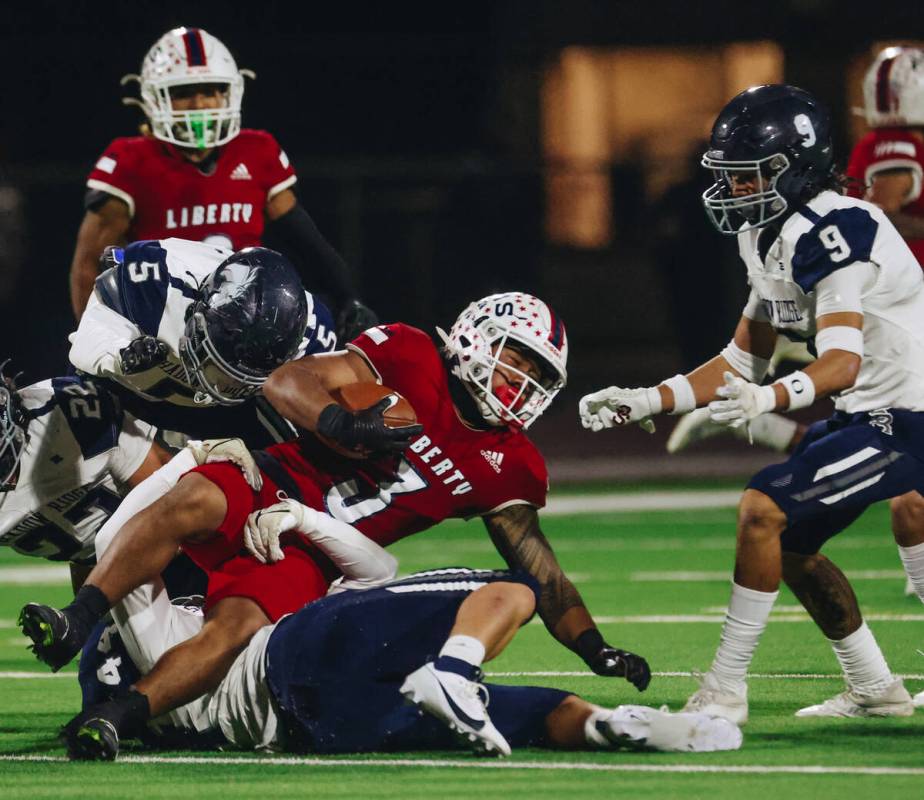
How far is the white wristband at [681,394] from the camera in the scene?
5.46 m

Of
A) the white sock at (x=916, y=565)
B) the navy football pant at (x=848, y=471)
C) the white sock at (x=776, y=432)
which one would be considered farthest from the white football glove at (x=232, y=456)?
the white sock at (x=776, y=432)

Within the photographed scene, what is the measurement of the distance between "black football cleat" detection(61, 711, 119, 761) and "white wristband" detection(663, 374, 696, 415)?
5.95ft

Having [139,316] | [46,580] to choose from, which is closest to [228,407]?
[139,316]

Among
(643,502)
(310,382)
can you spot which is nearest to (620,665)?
(310,382)

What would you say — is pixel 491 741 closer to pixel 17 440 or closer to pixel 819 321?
pixel 819 321

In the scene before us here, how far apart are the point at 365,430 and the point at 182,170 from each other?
3.05 m

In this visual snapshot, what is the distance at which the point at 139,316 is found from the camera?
6.11 metres

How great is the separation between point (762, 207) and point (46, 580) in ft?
15.7

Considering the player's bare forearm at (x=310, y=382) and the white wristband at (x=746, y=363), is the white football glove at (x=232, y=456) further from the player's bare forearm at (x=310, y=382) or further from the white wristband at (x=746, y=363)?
the white wristband at (x=746, y=363)

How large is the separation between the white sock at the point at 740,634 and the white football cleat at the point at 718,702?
13 mm

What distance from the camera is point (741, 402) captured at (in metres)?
4.93

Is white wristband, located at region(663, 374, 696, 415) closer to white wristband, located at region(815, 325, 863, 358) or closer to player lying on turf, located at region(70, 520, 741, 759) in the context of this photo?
white wristband, located at region(815, 325, 863, 358)

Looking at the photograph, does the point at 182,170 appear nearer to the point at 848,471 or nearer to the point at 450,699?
the point at 848,471

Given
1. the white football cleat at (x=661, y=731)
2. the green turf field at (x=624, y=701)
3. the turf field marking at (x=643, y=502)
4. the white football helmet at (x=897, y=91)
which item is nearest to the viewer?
the green turf field at (x=624, y=701)
